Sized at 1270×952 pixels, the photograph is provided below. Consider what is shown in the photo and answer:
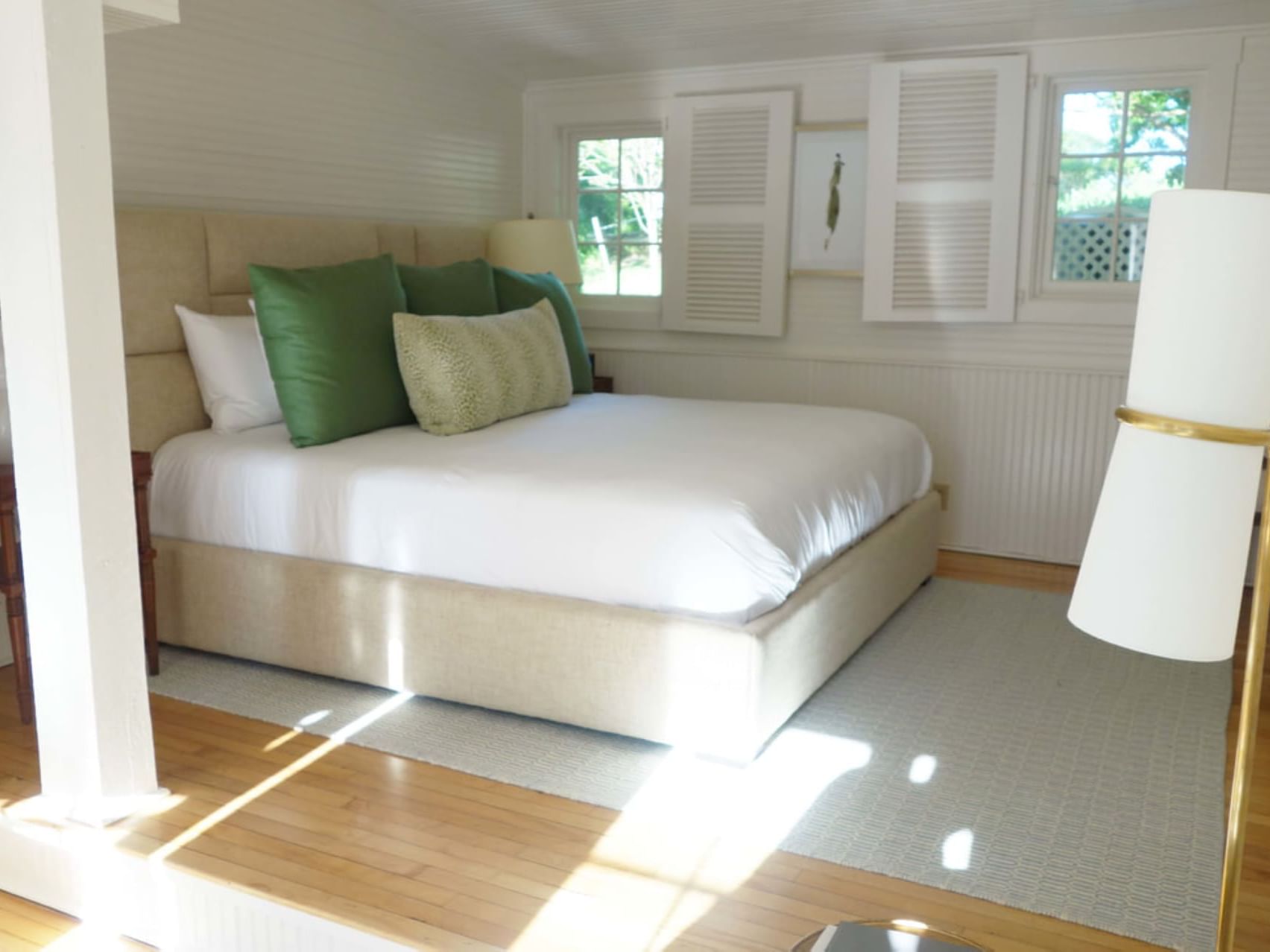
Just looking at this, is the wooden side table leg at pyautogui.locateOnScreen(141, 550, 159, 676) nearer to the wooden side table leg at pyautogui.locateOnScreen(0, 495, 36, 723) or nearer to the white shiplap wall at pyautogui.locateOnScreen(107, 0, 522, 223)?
the wooden side table leg at pyautogui.locateOnScreen(0, 495, 36, 723)

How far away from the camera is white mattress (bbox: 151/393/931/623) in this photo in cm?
275

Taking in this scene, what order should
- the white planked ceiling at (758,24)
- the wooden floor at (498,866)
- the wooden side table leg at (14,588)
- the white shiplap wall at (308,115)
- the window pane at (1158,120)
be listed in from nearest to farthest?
the wooden floor at (498,866)
the wooden side table leg at (14,588)
the white shiplap wall at (308,115)
the white planked ceiling at (758,24)
the window pane at (1158,120)

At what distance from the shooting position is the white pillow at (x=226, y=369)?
3.61 m

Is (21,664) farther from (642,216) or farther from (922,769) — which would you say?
(642,216)

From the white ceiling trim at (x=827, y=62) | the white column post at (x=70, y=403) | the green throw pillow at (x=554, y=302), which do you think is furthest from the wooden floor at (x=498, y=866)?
the white ceiling trim at (x=827, y=62)

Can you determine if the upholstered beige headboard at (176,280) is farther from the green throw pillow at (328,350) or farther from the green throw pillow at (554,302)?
the green throw pillow at (554,302)

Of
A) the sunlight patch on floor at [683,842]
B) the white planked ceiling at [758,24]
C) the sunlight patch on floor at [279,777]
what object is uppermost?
the white planked ceiling at [758,24]

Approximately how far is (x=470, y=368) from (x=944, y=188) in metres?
2.30

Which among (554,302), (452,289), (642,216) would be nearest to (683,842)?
(452,289)

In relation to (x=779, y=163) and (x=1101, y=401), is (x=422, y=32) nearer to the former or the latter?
(x=779, y=163)

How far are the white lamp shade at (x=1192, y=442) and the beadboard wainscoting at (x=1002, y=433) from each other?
377 centimetres

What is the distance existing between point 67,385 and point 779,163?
361cm

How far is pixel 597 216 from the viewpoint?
5785mm

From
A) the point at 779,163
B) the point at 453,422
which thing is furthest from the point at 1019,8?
the point at 453,422
